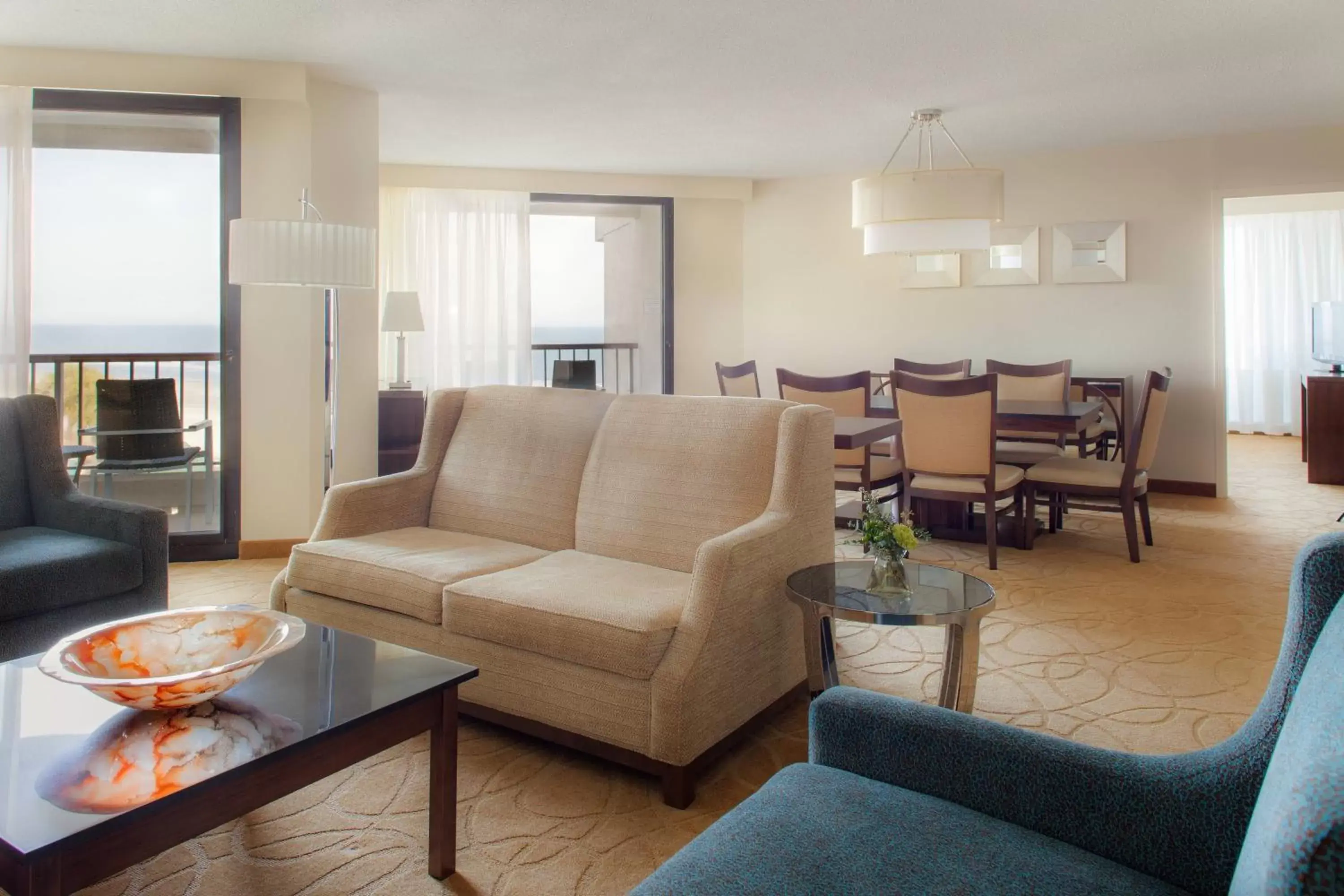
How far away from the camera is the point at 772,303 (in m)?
7.80

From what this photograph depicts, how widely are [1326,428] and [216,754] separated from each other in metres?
7.67

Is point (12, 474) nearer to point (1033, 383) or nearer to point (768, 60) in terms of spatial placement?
point (768, 60)

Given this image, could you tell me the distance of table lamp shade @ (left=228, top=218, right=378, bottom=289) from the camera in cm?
319

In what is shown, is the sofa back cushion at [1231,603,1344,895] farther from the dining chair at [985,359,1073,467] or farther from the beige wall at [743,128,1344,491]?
the beige wall at [743,128,1344,491]

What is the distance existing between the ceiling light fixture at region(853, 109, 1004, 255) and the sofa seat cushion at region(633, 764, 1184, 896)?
386 cm

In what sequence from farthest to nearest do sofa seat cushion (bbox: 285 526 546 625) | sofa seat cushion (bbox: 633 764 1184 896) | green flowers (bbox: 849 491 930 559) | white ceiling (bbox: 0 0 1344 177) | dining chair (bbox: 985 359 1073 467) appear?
dining chair (bbox: 985 359 1073 467)
white ceiling (bbox: 0 0 1344 177)
sofa seat cushion (bbox: 285 526 546 625)
green flowers (bbox: 849 491 930 559)
sofa seat cushion (bbox: 633 764 1184 896)

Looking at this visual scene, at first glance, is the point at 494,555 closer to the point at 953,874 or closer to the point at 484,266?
the point at 953,874

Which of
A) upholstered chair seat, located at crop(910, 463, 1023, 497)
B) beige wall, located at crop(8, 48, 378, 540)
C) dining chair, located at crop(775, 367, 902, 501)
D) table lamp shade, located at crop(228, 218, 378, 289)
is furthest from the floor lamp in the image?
upholstered chair seat, located at crop(910, 463, 1023, 497)

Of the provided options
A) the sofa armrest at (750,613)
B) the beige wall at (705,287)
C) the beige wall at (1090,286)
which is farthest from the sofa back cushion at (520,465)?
the beige wall at (1090,286)

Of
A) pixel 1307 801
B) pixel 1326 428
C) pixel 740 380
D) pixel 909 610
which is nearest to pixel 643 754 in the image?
pixel 909 610

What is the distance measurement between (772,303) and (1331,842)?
7.37 m

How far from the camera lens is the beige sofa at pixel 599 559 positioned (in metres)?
2.16

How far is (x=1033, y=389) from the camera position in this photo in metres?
5.95

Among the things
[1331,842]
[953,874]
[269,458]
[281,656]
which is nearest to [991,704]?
[953,874]
